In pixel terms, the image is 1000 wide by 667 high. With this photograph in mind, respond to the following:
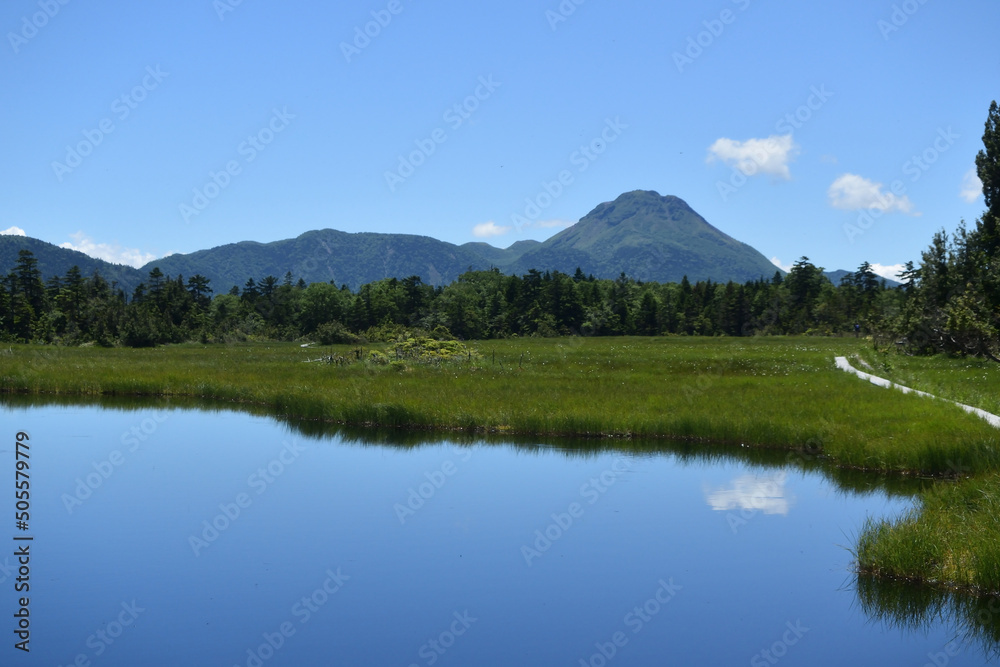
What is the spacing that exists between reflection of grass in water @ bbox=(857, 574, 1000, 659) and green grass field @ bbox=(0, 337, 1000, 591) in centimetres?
31

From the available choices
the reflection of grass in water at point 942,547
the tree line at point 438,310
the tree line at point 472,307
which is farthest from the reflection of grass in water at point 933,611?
the tree line at point 472,307

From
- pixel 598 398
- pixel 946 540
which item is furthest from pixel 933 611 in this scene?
pixel 598 398

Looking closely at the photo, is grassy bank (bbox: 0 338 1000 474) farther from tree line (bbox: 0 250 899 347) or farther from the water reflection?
tree line (bbox: 0 250 899 347)

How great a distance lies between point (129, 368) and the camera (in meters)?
46.8

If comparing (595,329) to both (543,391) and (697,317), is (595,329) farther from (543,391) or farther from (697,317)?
(543,391)

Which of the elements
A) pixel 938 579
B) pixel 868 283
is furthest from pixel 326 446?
pixel 868 283

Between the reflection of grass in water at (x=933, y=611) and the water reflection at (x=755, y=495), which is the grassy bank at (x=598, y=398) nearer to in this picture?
the water reflection at (x=755, y=495)

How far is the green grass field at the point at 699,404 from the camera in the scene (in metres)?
15.0

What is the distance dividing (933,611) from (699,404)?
58.4 feet

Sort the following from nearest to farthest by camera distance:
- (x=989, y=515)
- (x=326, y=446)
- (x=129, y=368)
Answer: (x=989, y=515) → (x=326, y=446) → (x=129, y=368)

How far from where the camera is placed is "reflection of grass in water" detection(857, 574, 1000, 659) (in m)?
12.4

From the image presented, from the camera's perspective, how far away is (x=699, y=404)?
101 ft

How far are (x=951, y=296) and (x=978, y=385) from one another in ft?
55.0

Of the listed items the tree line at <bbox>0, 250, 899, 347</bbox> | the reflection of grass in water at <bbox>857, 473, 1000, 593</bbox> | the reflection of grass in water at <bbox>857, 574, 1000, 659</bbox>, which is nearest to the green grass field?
the reflection of grass in water at <bbox>857, 473, 1000, 593</bbox>
